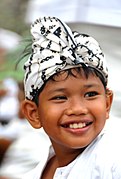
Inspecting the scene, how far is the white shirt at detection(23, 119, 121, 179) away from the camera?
2109 millimetres

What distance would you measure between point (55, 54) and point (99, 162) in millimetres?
356

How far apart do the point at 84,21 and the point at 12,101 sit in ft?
2.71

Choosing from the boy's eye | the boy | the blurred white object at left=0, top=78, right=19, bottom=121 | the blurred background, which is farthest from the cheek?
the blurred white object at left=0, top=78, right=19, bottom=121

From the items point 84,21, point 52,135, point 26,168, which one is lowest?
point 26,168

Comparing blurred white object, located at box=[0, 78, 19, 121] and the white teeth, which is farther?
blurred white object, located at box=[0, 78, 19, 121]

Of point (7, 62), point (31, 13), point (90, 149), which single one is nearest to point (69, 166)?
point (90, 149)

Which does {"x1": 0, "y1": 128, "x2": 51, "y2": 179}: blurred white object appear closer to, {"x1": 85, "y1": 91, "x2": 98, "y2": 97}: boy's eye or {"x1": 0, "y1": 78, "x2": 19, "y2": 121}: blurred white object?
{"x1": 0, "y1": 78, "x2": 19, "y2": 121}: blurred white object

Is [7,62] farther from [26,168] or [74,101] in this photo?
[74,101]

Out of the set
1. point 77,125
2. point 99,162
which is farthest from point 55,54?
point 99,162

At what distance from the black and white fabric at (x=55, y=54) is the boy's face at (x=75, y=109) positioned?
4cm

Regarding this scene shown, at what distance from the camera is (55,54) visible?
2.18 metres

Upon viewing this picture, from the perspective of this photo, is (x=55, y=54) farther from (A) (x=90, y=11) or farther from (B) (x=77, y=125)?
(A) (x=90, y=11)

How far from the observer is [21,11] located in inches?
182

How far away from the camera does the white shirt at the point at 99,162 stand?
211 centimetres
